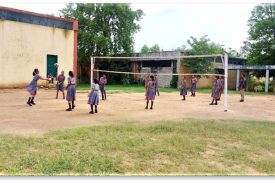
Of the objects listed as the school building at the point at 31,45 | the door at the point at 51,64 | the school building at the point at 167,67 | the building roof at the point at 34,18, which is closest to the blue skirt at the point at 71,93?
the school building at the point at 31,45

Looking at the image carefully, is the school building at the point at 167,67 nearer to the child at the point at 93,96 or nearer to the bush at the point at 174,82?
the bush at the point at 174,82

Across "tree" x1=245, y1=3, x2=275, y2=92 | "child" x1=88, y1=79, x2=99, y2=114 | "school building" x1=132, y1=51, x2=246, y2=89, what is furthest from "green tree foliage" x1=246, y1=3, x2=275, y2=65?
"child" x1=88, y1=79, x2=99, y2=114

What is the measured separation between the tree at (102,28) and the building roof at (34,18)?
37.6ft

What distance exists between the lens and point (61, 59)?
917 inches

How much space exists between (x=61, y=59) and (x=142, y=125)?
15540 millimetres

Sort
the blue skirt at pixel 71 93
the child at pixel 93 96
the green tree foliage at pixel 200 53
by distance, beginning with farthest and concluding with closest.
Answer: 1. the green tree foliage at pixel 200 53
2. the blue skirt at pixel 71 93
3. the child at pixel 93 96

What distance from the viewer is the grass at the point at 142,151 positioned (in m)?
5.43

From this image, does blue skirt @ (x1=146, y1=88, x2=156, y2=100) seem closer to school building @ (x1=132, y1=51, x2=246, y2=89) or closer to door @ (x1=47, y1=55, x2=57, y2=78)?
door @ (x1=47, y1=55, x2=57, y2=78)

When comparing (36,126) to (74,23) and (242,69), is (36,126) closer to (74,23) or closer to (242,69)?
(74,23)

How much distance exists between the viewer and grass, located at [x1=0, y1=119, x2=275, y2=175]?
543cm

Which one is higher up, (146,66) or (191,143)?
(146,66)

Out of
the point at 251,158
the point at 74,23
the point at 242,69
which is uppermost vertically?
the point at 74,23

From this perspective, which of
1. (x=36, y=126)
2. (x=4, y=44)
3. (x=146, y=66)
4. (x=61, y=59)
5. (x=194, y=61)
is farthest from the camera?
(x=146, y=66)

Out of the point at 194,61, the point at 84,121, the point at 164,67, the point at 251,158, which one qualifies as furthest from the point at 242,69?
the point at 251,158
